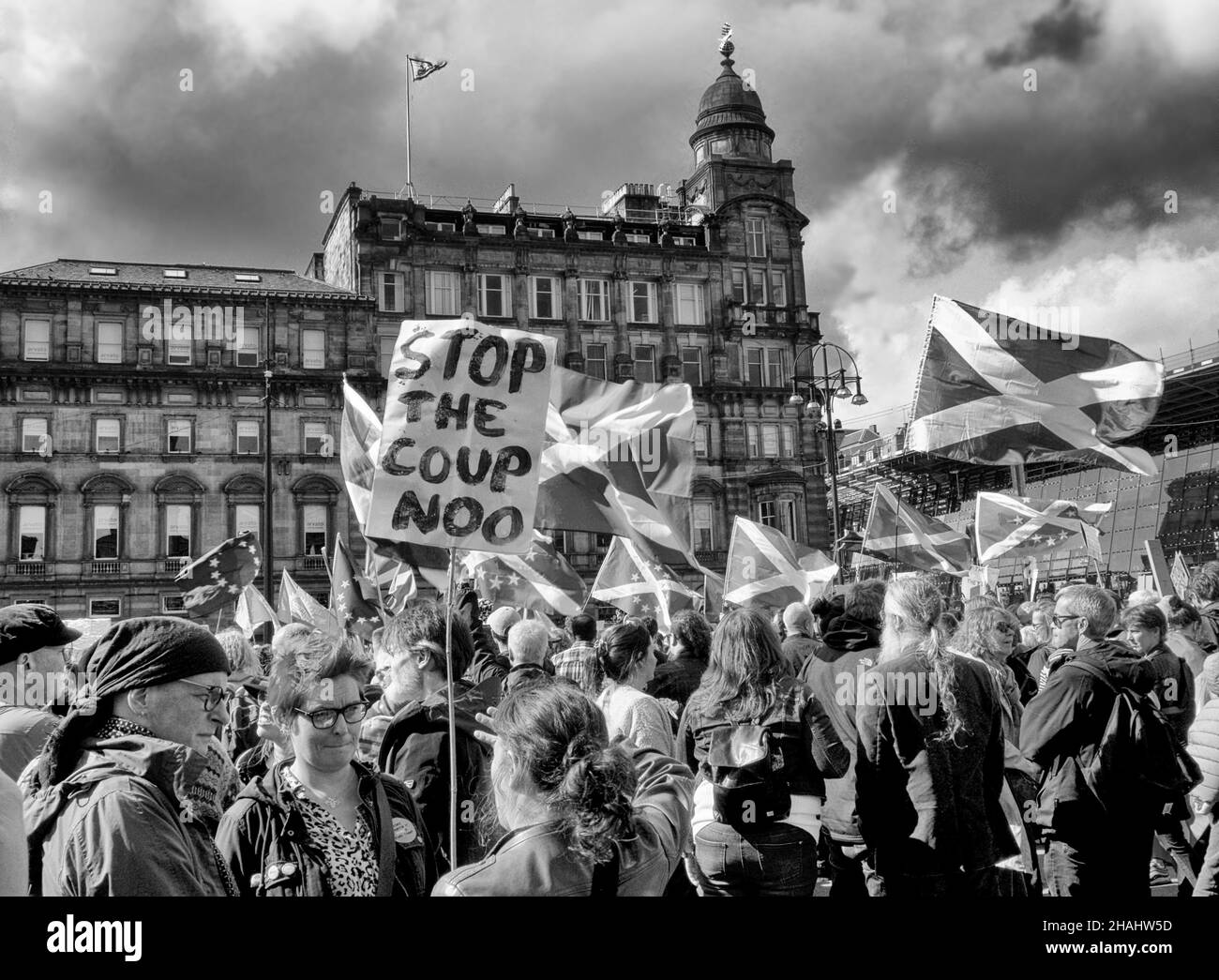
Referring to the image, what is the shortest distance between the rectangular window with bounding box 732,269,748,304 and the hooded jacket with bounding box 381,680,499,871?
51.1m

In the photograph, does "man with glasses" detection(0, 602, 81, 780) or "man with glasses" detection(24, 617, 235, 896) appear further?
"man with glasses" detection(0, 602, 81, 780)

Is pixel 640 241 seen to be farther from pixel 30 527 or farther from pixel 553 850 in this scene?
pixel 553 850

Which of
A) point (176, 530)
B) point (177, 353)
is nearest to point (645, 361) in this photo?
point (177, 353)

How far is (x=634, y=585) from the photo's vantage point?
55.6 feet

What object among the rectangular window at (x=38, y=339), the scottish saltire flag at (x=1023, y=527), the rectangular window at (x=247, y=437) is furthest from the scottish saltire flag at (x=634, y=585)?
the rectangular window at (x=38, y=339)

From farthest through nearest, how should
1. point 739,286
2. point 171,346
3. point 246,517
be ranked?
point 739,286, point 171,346, point 246,517

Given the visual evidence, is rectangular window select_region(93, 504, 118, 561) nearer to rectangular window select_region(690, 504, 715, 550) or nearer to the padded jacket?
rectangular window select_region(690, 504, 715, 550)

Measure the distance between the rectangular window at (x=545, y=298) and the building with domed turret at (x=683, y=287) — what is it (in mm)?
59

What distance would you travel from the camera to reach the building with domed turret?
50812 millimetres

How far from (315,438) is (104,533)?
29.0 ft

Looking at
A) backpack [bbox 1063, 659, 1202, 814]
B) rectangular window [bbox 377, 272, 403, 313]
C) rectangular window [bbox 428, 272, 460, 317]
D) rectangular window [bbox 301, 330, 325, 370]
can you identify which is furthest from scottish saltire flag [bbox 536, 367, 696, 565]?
rectangular window [bbox 428, 272, 460, 317]

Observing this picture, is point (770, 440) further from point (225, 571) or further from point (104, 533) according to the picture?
point (225, 571)

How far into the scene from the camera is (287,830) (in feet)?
11.7

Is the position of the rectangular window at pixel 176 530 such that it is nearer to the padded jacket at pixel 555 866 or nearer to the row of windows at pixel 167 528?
the row of windows at pixel 167 528
